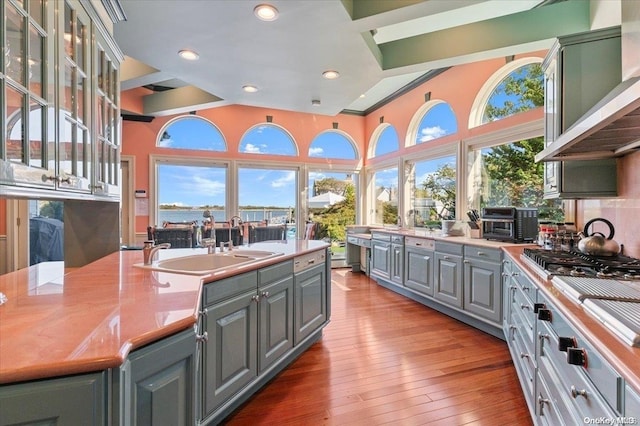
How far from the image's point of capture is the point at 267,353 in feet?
7.07

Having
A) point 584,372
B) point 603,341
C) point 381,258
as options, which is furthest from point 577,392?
point 381,258

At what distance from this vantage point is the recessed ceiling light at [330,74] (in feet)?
11.2

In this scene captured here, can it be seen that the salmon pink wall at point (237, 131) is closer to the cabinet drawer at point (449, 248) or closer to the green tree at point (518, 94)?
the green tree at point (518, 94)

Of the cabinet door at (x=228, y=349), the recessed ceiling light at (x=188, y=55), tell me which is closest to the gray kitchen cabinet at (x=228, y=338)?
the cabinet door at (x=228, y=349)

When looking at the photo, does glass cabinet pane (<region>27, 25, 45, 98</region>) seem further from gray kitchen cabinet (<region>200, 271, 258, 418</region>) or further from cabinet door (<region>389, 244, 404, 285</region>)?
cabinet door (<region>389, 244, 404, 285</region>)

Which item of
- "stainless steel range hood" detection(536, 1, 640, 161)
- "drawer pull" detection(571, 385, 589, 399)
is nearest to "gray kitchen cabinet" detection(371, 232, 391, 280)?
"stainless steel range hood" detection(536, 1, 640, 161)

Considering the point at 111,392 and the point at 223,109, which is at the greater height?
the point at 223,109

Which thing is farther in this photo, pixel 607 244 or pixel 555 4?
pixel 555 4

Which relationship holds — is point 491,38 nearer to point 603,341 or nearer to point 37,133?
point 603,341

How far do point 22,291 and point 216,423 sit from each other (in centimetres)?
121

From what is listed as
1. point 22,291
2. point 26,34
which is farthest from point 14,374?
point 26,34

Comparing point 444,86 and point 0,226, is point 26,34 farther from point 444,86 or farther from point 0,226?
point 444,86

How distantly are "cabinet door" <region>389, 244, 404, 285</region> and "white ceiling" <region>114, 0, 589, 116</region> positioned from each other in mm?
2231

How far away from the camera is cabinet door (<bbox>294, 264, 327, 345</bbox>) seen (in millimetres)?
2549
